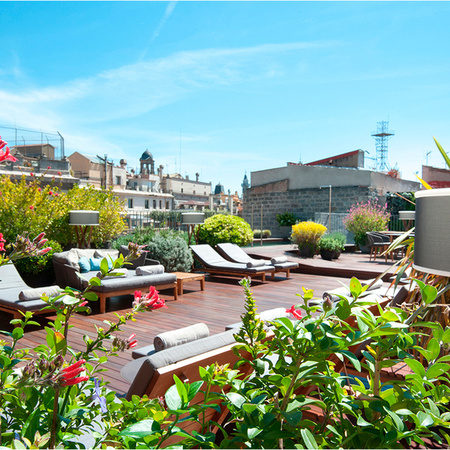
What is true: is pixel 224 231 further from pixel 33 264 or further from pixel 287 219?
pixel 287 219

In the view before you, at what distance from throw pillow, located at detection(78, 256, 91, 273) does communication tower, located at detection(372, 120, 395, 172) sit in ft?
106

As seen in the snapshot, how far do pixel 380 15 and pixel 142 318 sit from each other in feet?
20.6

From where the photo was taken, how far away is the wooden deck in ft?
14.1

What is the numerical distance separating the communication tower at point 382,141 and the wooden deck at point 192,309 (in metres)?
27.9

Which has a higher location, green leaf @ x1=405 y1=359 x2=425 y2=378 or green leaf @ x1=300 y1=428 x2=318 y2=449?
green leaf @ x1=405 y1=359 x2=425 y2=378

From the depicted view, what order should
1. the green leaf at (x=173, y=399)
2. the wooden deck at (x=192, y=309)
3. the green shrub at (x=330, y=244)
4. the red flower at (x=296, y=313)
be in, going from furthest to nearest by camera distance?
the green shrub at (x=330, y=244) < the wooden deck at (x=192, y=309) < the red flower at (x=296, y=313) < the green leaf at (x=173, y=399)

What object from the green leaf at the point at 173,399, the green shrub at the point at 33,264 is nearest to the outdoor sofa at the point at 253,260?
the green shrub at the point at 33,264

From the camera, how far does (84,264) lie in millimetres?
6320

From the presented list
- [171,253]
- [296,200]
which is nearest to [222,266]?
[171,253]

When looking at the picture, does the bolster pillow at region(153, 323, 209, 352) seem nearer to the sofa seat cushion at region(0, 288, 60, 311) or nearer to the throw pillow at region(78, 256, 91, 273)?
the sofa seat cushion at region(0, 288, 60, 311)

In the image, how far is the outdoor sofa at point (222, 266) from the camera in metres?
7.63

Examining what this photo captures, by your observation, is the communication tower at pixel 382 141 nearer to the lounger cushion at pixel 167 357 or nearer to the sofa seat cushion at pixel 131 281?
the sofa seat cushion at pixel 131 281

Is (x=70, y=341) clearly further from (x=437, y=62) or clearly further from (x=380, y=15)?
(x=437, y=62)

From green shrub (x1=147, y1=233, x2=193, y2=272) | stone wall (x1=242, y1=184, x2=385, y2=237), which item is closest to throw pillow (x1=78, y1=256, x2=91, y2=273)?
green shrub (x1=147, y1=233, x2=193, y2=272)
